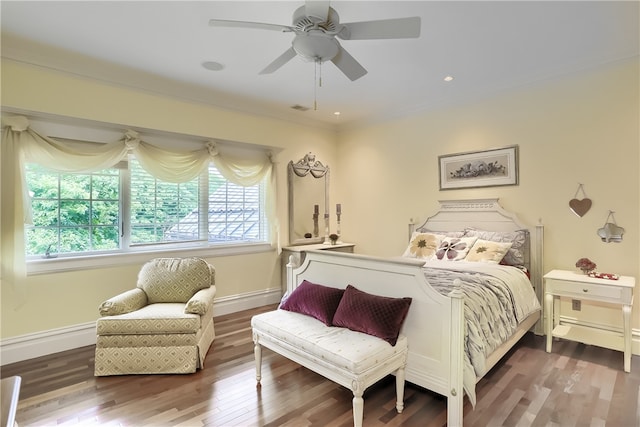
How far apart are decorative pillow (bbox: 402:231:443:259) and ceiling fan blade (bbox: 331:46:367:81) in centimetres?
218

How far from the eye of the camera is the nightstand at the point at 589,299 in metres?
2.71

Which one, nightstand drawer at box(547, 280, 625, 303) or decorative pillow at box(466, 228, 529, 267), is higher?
decorative pillow at box(466, 228, 529, 267)

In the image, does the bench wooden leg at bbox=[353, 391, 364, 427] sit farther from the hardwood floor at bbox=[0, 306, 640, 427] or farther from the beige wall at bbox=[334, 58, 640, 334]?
the beige wall at bbox=[334, 58, 640, 334]

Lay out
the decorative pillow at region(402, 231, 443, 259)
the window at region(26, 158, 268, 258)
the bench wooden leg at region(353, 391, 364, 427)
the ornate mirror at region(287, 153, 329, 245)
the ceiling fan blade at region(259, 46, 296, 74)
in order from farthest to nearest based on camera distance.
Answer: the ornate mirror at region(287, 153, 329, 245), the decorative pillow at region(402, 231, 443, 259), the window at region(26, 158, 268, 258), the ceiling fan blade at region(259, 46, 296, 74), the bench wooden leg at region(353, 391, 364, 427)

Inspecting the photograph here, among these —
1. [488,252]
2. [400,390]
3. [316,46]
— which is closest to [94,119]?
[316,46]

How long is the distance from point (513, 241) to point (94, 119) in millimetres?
4444

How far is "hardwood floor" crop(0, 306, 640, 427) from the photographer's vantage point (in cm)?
206

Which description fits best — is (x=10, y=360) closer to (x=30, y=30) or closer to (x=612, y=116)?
(x=30, y=30)

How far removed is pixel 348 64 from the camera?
2.46m

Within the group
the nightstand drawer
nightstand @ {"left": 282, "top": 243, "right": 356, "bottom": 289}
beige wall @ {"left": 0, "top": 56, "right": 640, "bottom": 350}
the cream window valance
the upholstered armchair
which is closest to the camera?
the upholstered armchair

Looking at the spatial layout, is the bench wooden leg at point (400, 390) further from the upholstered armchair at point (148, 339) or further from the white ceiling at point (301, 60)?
the white ceiling at point (301, 60)

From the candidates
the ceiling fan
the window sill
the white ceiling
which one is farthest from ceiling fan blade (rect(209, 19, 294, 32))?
the window sill

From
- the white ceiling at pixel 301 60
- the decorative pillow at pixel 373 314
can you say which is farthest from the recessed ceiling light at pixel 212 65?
the decorative pillow at pixel 373 314

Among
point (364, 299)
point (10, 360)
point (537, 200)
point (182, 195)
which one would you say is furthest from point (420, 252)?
point (10, 360)
